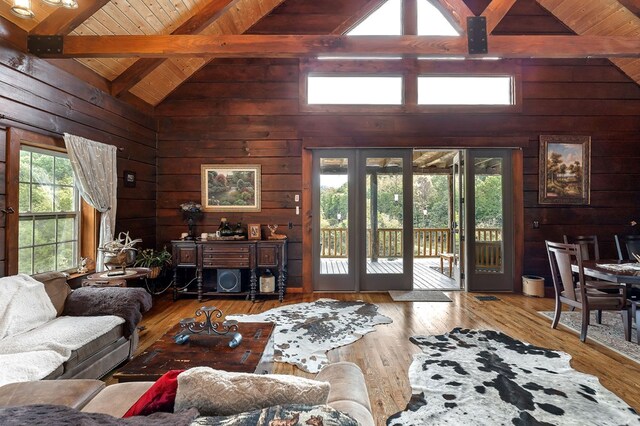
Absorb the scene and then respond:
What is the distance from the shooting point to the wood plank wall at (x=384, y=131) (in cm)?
495

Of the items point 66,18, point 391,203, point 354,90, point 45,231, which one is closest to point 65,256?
point 45,231

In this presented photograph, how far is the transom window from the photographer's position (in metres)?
2.99

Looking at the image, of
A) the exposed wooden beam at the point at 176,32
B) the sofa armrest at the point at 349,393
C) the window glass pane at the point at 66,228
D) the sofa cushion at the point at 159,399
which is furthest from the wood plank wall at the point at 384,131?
the sofa cushion at the point at 159,399

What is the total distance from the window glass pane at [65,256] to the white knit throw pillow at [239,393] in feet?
11.2

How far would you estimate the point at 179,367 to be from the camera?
165 centimetres

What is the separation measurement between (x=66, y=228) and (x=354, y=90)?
4313 millimetres

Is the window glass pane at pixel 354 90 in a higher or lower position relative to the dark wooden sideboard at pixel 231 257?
higher

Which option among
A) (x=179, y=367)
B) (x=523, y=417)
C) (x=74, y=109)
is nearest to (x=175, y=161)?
(x=74, y=109)

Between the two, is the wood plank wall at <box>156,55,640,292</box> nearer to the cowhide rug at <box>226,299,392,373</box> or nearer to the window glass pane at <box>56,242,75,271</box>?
the cowhide rug at <box>226,299,392,373</box>

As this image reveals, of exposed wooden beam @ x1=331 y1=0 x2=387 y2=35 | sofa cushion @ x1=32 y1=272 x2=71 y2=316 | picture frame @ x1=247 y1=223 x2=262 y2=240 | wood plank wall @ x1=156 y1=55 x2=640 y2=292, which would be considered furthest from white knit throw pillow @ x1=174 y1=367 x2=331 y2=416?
exposed wooden beam @ x1=331 y1=0 x2=387 y2=35

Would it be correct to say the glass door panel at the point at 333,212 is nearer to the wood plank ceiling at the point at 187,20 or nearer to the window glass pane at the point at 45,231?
the wood plank ceiling at the point at 187,20

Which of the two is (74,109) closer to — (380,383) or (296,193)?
(296,193)

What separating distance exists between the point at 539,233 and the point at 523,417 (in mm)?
3910

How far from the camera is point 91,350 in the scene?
7.30 feet
